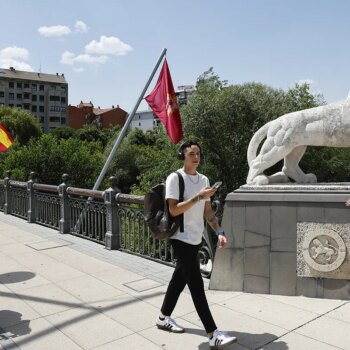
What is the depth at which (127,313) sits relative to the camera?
169 inches

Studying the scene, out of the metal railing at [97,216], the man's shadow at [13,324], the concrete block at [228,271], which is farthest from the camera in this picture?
the metal railing at [97,216]

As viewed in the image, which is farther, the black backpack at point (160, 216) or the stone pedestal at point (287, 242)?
the stone pedestal at point (287, 242)

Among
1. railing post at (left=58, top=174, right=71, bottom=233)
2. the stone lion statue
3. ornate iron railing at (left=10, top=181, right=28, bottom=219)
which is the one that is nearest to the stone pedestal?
the stone lion statue

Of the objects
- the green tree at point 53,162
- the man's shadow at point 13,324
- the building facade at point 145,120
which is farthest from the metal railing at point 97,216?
the building facade at point 145,120

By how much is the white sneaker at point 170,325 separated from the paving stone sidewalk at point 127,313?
0.18 feet

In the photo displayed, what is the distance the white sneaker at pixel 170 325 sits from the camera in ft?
12.2

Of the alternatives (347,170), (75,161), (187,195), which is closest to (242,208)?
(187,195)

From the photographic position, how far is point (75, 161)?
1902cm

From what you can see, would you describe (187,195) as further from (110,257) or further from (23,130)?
(23,130)

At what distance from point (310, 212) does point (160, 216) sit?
2.12m

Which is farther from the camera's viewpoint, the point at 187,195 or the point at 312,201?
the point at 312,201

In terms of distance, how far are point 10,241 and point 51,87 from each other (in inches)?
3523

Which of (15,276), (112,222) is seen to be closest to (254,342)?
(15,276)

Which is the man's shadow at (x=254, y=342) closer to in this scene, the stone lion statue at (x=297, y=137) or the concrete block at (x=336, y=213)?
the concrete block at (x=336, y=213)
